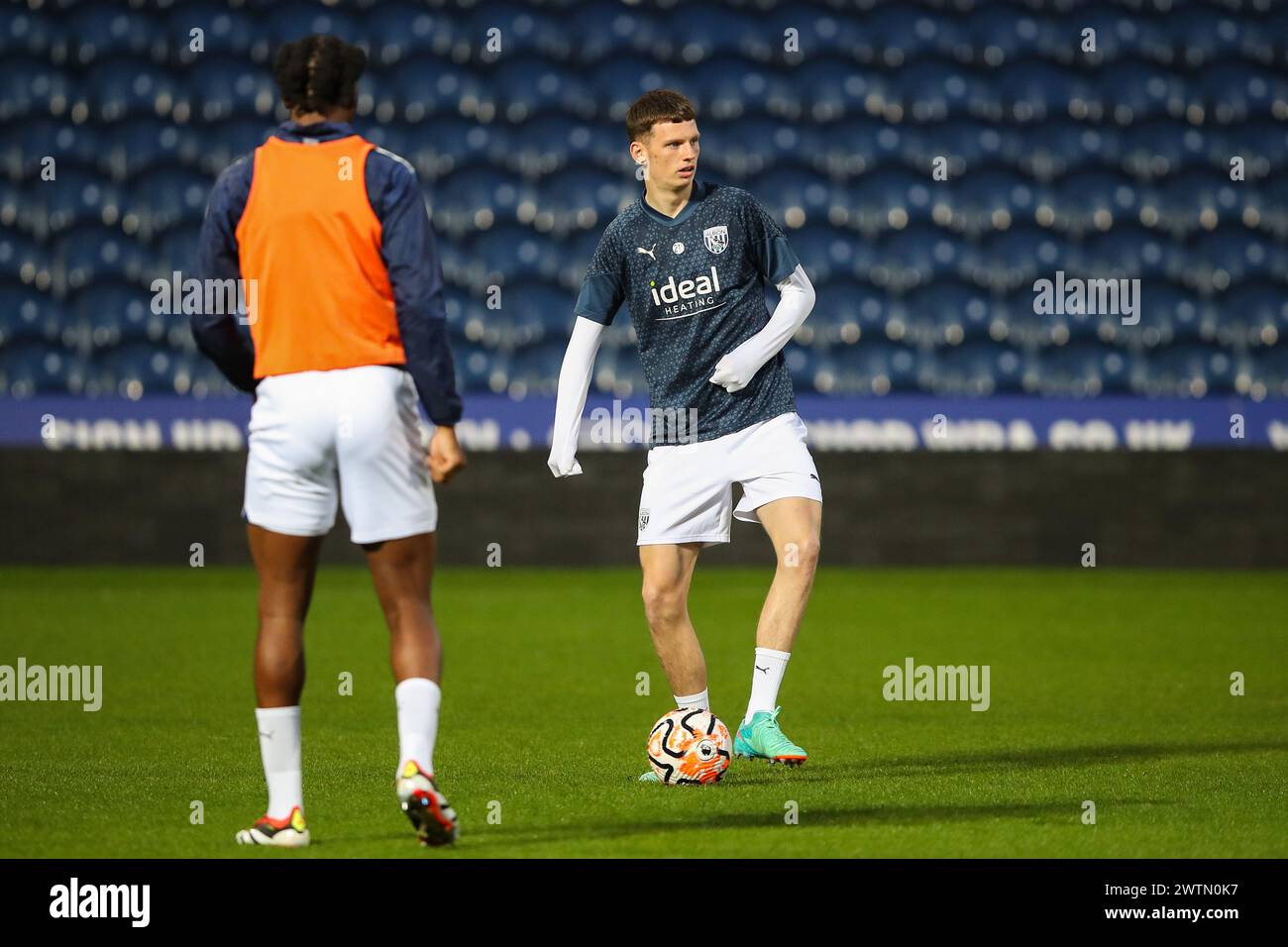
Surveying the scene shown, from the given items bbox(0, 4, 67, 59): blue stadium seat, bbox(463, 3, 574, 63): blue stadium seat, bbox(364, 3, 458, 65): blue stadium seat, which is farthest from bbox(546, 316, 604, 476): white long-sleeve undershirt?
bbox(0, 4, 67, 59): blue stadium seat

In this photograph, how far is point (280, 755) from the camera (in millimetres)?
4402

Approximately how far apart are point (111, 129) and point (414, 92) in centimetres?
260

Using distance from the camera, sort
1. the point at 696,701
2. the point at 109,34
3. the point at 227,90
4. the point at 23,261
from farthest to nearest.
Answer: the point at 109,34 < the point at 227,90 < the point at 23,261 < the point at 696,701

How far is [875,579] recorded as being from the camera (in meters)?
12.7

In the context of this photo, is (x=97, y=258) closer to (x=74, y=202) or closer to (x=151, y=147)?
(x=74, y=202)

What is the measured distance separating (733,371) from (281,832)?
2.18 metres

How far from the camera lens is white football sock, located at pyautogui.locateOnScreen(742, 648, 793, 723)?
5820 millimetres

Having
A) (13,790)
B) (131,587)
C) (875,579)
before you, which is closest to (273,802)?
(13,790)

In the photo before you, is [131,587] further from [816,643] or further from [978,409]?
[978,409]

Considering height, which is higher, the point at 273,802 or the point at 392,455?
the point at 392,455

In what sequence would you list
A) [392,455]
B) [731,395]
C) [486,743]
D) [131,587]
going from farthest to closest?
1. [131,587]
2. [486,743]
3. [731,395]
4. [392,455]

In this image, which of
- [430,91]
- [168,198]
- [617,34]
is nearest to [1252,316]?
[617,34]

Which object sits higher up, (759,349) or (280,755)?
(759,349)

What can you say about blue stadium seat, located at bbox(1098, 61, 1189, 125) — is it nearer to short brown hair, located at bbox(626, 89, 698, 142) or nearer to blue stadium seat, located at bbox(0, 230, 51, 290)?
blue stadium seat, located at bbox(0, 230, 51, 290)
